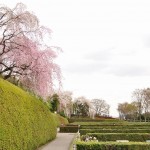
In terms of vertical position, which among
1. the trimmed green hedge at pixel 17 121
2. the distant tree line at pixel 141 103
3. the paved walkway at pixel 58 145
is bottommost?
the paved walkway at pixel 58 145

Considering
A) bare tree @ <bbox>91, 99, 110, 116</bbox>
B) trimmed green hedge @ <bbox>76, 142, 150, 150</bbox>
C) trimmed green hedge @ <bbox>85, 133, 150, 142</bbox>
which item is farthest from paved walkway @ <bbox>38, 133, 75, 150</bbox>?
bare tree @ <bbox>91, 99, 110, 116</bbox>

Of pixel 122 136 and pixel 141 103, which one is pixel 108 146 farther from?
pixel 141 103

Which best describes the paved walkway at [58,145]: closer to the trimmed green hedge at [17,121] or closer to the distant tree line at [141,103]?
the trimmed green hedge at [17,121]

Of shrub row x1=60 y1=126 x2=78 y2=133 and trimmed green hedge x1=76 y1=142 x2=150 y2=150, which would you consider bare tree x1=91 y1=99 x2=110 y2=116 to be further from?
trimmed green hedge x1=76 y1=142 x2=150 y2=150

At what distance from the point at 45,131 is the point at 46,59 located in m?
4.53

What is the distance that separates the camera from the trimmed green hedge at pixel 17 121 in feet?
39.7

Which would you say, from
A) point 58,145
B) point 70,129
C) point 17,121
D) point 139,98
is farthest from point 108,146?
point 139,98

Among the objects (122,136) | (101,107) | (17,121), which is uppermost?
(101,107)

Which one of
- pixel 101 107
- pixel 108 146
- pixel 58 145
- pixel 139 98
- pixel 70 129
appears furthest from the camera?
pixel 101 107

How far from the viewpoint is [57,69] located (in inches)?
934

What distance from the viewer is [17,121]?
13859 millimetres

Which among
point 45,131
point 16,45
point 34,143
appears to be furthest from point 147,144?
point 16,45

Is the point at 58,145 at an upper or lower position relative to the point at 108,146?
lower

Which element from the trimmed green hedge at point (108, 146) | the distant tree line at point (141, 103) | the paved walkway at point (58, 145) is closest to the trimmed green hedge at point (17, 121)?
Answer: the paved walkway at point (58, 145)
